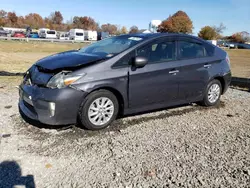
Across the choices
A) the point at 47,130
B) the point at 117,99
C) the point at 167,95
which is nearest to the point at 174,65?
the point at 167,95

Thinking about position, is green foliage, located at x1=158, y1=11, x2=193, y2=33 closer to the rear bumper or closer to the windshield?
the windshield

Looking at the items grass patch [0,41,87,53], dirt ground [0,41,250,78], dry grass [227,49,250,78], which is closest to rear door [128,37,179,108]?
dirt ground [0,41,250,78]

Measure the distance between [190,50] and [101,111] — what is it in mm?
2354

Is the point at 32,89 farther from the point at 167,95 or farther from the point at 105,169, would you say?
the point at 167,95

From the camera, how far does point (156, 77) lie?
4.59 meters

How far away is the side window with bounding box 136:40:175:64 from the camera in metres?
4.57

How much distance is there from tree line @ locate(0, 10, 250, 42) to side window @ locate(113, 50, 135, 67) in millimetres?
83023

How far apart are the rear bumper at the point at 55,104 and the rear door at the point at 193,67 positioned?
216 cm

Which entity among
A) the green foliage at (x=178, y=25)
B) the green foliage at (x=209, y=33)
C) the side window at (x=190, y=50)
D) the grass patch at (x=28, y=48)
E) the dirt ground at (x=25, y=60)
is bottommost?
the dirt ground at (x=25, y=60)

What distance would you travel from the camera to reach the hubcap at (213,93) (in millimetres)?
5637

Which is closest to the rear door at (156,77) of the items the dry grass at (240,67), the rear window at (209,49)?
the rear window at (209,49)

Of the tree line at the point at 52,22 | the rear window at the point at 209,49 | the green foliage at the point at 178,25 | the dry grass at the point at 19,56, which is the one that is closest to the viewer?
the rear window at the point at 209,49

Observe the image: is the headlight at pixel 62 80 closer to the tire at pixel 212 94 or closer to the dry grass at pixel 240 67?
the tire at pixel 212 94

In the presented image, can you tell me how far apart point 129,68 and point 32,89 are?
1.61m
